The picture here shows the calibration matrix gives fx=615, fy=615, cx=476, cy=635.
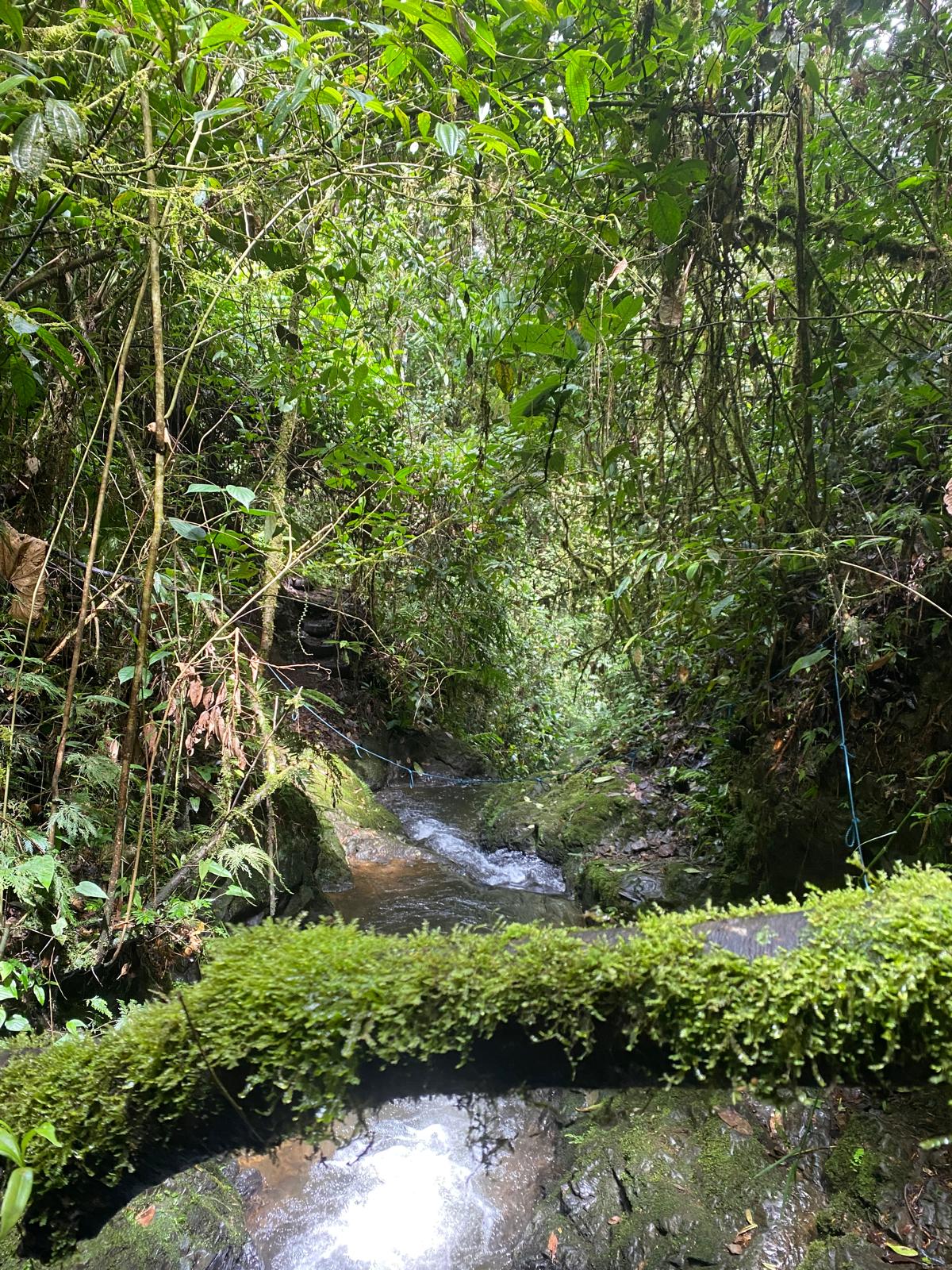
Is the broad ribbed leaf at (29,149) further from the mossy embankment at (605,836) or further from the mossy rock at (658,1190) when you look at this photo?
the mossy embankment at (605,836)

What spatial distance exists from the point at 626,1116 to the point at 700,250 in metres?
3.74

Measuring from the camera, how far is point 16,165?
1.33 m

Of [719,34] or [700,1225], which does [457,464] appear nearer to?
[719,34]

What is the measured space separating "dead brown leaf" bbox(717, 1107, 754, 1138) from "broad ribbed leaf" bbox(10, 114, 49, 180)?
3855mm

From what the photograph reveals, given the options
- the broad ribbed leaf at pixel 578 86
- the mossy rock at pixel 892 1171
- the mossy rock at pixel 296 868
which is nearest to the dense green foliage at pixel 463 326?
the broad ribbed leaf at pixel 578 86

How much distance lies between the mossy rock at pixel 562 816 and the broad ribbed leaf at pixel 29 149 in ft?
17.7

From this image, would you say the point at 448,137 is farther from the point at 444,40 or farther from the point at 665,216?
the point at 665,216

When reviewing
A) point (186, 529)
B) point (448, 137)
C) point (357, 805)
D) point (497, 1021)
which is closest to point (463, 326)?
point (448, 137)

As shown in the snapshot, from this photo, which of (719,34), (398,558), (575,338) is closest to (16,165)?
(575,338)

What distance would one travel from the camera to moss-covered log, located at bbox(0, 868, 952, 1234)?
3.32 feet

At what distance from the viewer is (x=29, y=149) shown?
1358 mm

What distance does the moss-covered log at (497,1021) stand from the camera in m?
1.01

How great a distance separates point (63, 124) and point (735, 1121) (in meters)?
3.94

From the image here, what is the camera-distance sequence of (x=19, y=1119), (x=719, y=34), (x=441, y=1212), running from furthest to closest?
(x=441, y=1212), (x=719, y=34), (x=19, y=1119)
